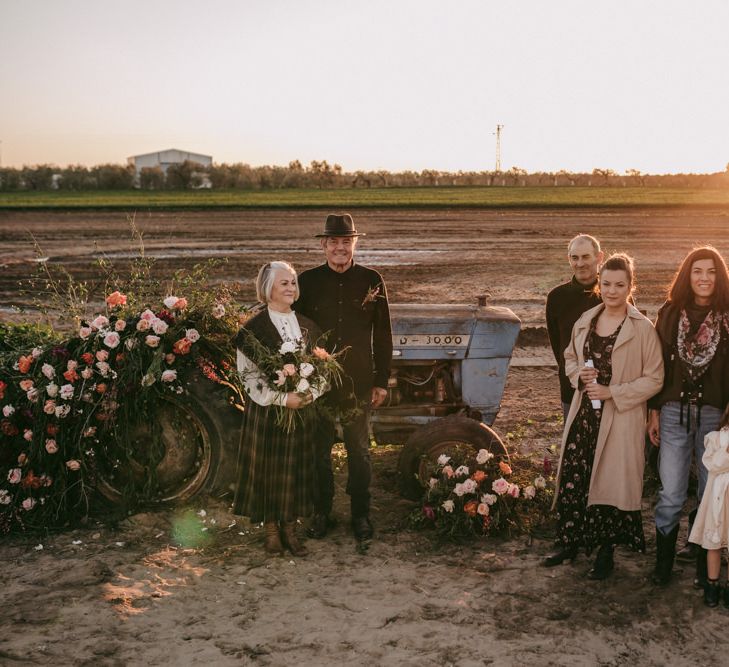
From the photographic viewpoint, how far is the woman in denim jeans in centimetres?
409

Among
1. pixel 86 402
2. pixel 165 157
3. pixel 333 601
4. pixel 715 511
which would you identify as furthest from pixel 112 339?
pixel 165 157

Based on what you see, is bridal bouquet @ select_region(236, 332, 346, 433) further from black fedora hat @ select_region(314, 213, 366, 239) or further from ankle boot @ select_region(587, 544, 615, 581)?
ankle boot @ select_region(587, 544, 615, 581)

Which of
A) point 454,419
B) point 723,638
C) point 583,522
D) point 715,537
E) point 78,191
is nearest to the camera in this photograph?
point 723,638

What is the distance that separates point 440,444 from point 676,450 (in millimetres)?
1616

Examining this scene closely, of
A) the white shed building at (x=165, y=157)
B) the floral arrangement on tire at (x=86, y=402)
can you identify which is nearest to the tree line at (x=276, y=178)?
the white shed building at (x=165, y=157)

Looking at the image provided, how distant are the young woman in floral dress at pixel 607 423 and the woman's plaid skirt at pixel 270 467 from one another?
1.57 meters

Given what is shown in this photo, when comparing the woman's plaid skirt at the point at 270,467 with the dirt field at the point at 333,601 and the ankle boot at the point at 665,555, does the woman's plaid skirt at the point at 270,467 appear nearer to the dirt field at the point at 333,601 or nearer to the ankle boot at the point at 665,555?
the dirt field at the point at 333,601

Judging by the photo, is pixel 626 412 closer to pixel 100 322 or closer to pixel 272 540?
pixel 272 540

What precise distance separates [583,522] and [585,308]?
1367mm

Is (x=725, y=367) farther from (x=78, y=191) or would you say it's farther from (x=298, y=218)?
(x=78, y=191)

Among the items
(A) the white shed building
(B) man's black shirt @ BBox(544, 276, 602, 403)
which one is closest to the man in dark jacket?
(B) man's black shirt @ BBox(544, 276, 602, 403)

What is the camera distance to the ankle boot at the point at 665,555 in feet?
13.8

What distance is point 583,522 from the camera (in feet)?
14.5

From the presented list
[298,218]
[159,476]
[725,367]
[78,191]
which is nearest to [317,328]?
[159,476]
